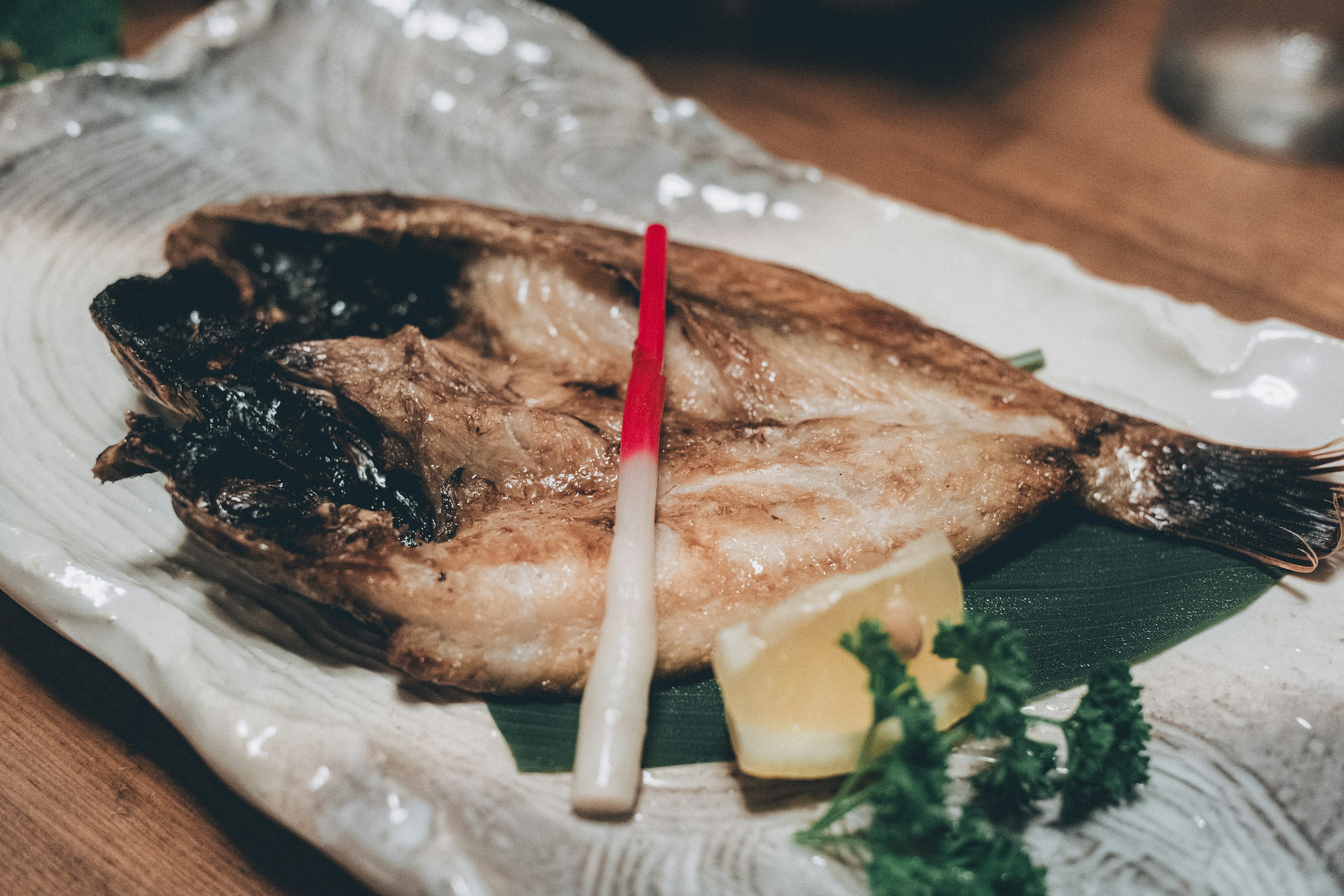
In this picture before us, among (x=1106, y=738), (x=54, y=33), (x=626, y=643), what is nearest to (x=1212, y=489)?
(x=1106, y=738)

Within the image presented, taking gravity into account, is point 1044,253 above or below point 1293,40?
Answer: below

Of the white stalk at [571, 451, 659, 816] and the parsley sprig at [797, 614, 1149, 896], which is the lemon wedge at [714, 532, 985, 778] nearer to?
the parsley sprig at [797, 614, 1149, 896]

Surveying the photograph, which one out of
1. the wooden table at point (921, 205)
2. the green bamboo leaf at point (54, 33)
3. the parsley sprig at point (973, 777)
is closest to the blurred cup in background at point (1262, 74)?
the wooden table at point (921, 205)

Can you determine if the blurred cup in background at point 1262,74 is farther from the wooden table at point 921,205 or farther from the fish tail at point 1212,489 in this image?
the fish tail at point 1212,489

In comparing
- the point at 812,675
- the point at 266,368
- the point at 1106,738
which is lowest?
the point at 1106,738

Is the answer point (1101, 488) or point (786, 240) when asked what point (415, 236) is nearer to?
point (786, 240)

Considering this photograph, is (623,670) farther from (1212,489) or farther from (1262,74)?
(1262,74)

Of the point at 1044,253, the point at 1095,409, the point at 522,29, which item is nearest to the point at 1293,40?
the point at 1044,253
